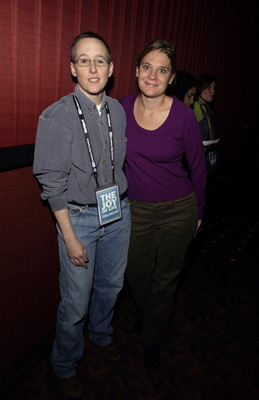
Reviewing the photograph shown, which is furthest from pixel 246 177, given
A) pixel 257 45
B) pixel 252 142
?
pixel 257 45

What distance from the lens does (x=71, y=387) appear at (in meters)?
1.72

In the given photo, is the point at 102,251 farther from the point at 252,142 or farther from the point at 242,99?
the point at 252,142

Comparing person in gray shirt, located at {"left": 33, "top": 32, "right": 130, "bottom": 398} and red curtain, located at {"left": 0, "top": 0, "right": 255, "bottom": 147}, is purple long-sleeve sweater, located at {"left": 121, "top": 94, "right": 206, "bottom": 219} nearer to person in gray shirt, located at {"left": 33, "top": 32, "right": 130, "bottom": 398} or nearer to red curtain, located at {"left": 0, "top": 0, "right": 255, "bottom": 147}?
person in gray shirt, located at {"left": 33, "top": 32, "right": 130, "bottom": 398}

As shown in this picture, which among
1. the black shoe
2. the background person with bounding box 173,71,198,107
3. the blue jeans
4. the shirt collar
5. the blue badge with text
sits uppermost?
the background person with bounding box 173,71,198,107

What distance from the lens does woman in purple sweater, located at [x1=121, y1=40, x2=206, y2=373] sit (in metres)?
1.60

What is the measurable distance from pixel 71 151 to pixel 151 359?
146 cm

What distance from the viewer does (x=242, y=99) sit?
552 cm

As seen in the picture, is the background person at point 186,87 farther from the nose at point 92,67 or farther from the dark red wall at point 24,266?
the dark red wall at point 24,266

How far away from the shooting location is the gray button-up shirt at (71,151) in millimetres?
1255

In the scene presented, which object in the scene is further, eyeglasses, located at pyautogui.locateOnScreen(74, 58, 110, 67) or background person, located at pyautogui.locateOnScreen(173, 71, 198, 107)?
background person, located at pyautogui.locateOnScreen(173, 71, 198, 107)

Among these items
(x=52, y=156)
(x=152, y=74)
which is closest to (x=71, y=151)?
(x=52, y=156)

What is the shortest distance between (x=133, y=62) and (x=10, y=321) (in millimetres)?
1834

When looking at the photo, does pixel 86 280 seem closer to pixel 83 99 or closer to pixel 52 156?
pixel 52 156

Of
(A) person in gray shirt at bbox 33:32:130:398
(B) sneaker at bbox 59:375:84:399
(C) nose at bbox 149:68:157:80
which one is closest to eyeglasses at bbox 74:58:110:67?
(A) person in gray shirt at bbox 33:32:130:398
